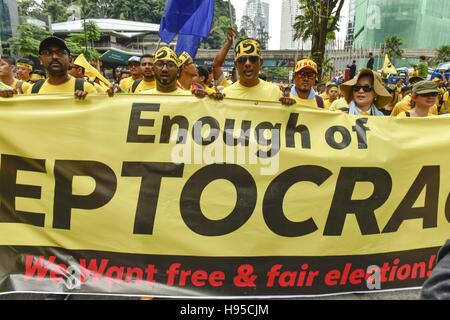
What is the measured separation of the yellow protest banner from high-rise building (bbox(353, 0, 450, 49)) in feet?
202

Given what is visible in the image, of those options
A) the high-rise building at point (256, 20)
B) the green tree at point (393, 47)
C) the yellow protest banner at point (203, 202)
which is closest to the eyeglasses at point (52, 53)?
the yellow protest banner at point (203, 202)

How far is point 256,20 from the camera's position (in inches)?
5561

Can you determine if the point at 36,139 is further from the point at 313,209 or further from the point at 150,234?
the point at 313,209

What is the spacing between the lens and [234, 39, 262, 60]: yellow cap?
381cm

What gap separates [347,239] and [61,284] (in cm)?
204

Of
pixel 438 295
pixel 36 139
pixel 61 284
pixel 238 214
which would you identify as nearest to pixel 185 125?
pixel 238 214

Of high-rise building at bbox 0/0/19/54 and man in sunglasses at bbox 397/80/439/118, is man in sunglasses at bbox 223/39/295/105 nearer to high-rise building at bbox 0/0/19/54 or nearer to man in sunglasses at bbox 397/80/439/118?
man in sunglasses at bbox 397/80/439/118

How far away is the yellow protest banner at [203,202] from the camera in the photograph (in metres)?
2.88

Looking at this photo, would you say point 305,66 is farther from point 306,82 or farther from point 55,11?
point 55,11

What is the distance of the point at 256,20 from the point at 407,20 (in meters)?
86.4

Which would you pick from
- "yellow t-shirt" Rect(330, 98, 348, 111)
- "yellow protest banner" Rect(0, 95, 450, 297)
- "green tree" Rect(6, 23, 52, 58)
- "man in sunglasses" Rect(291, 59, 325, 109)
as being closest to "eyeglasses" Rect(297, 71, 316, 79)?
"man in sunglasses" Rect(291, 59, 325, 109)

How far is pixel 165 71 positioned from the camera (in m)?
3.81

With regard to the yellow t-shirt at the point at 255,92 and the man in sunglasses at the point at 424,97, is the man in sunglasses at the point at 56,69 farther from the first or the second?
the man in sunglasses at the point at 424,97

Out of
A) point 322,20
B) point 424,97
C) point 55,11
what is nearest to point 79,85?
point 424,97
